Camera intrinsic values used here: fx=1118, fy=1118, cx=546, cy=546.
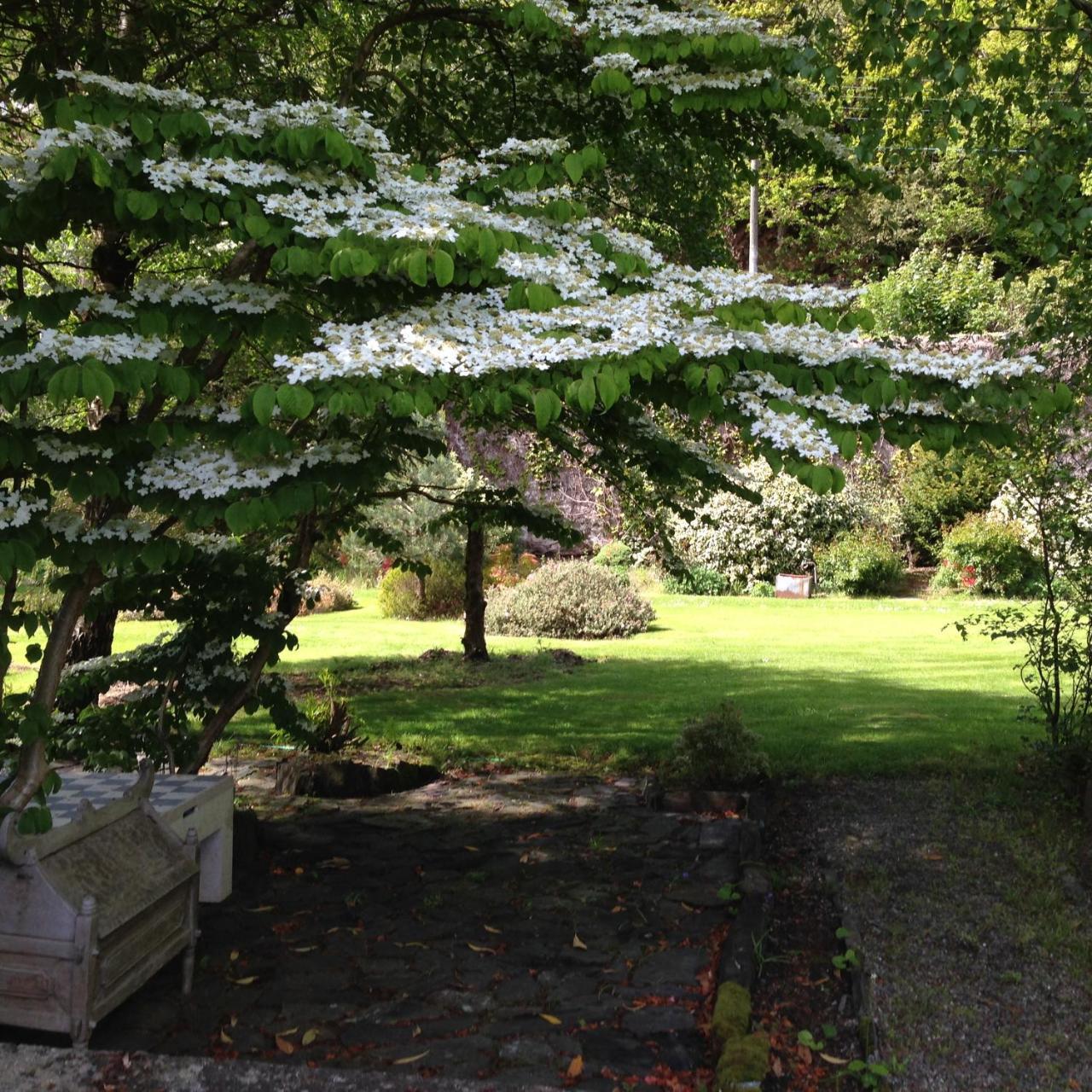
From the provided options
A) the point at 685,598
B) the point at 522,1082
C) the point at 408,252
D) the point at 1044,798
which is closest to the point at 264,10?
the point at 408,252

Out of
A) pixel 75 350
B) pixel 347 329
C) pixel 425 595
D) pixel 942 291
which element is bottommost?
pixel 425 595

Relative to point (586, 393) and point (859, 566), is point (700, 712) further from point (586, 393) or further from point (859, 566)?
point (859, 566)

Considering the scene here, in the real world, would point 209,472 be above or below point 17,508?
above

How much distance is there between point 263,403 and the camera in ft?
11.1

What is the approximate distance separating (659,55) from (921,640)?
1159 centimetres

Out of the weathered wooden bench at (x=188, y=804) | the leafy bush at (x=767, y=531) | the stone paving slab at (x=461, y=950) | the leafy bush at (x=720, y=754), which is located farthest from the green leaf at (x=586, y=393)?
the leafy bush at (x=767, y=531)

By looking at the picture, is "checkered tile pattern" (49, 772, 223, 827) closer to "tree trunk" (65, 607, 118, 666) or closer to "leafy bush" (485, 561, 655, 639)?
"tree trunk" (65, 607, 118, 666)

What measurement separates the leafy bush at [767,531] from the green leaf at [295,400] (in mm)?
17213

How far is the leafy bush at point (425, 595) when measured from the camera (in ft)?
60.8

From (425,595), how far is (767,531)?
21.0ft

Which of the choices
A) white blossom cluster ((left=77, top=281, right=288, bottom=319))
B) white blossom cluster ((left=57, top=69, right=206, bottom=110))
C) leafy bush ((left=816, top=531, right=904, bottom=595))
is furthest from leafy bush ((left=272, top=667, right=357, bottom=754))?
leafy bush ((left=816, top=531, right=904, bottom=595))

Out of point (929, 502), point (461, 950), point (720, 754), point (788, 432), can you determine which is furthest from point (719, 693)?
point (929, 502)

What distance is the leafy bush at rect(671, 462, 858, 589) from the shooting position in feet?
66.6

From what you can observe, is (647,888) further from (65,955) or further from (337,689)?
(337,689)
